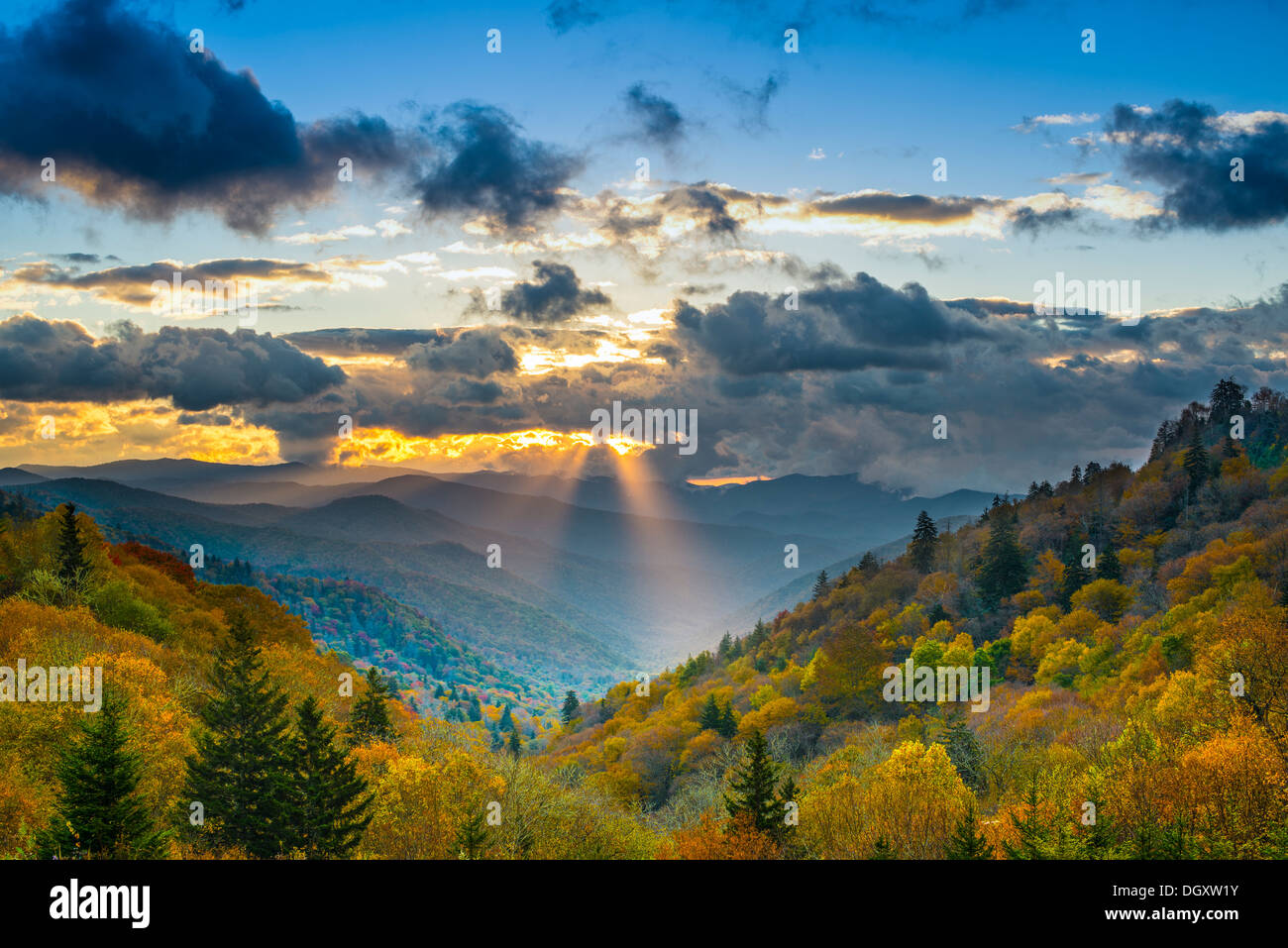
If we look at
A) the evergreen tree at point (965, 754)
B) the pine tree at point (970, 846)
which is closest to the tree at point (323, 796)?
the pine tree at point (970, 846)

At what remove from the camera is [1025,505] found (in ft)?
547

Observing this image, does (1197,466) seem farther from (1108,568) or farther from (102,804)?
(102,804)

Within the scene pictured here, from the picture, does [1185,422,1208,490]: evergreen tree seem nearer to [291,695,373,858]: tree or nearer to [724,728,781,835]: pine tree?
[724,728,781,835]: pine tree

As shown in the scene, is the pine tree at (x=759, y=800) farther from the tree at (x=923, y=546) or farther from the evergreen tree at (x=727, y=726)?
the tree at (x=923, y=546)

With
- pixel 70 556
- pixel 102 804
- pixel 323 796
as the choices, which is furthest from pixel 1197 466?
pixel 70 556

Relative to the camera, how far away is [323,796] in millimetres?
39969

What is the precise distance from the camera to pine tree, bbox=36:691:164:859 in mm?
30625

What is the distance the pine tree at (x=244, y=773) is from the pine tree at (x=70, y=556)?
33.6 metres

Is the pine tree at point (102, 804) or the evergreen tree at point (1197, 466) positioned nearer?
the pine tree at point (102, 804)

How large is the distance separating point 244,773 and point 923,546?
127484mm

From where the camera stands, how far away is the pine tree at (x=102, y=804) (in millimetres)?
30625
